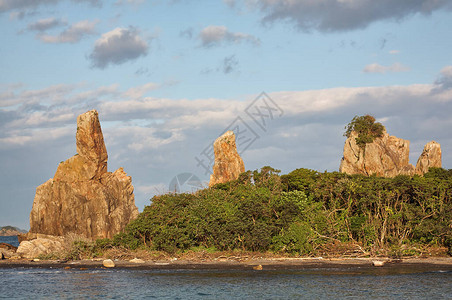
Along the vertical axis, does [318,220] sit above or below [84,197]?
below

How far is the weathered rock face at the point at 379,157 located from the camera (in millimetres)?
51781

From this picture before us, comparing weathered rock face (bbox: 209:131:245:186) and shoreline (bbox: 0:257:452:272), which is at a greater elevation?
weathered rock face (bbox: 209:131:245:186)

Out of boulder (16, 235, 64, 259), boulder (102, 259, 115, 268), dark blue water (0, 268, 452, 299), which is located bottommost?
dark blue water (0, 268, 452, 299)

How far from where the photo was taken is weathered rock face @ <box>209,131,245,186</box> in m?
55.5

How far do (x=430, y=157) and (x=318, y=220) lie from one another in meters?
20.0

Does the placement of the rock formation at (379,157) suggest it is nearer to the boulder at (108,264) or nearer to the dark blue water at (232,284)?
the dark blue water at (232,284)

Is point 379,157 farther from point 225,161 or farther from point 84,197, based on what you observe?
point 84,197

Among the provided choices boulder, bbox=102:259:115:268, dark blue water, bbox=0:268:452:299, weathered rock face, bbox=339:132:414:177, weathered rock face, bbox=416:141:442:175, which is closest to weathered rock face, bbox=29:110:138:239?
weathered rock face, bbox=339:132:414:177

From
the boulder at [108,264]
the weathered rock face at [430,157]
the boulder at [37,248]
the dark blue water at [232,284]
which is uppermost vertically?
the weathered rock face at [430,157]

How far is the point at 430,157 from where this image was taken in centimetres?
4816

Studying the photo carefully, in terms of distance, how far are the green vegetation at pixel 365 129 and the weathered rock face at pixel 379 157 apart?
46 centimetres

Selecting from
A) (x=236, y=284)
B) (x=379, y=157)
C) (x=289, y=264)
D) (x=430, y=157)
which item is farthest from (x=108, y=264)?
(x=430, y=157)

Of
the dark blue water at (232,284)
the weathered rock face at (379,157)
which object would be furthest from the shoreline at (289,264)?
the weathered rock face at (379,157)

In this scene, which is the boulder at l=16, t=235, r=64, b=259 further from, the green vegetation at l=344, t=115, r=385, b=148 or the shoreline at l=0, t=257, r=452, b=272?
the green vegetation at l=344, t=115, r=385, b=148
